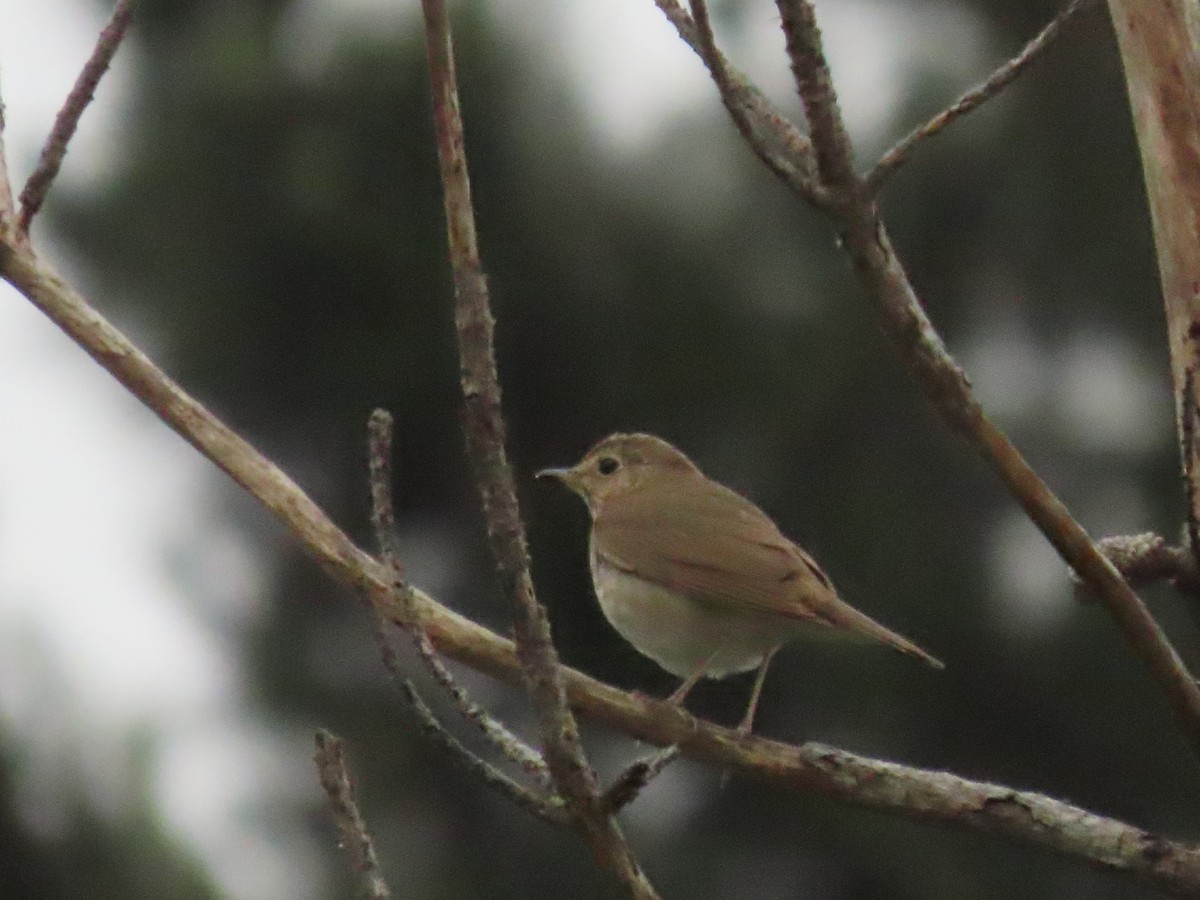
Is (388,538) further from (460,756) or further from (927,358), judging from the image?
(927,358)

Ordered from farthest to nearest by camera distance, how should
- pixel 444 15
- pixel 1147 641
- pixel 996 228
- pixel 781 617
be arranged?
pixel 996 228 < pixel 781 617 < pixel 1147 641 < pixel 444 15

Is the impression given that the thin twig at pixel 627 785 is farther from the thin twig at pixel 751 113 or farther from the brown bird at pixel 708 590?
the brown bird at pixel 708 590

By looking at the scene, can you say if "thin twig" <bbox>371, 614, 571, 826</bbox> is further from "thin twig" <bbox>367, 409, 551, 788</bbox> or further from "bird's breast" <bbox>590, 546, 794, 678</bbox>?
"bird's breast" <bbox>590, 546, 794, 678</bbox>


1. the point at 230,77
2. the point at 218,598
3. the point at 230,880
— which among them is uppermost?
the point at 230,77

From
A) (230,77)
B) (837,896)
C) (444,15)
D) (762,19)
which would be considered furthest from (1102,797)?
(444,15)

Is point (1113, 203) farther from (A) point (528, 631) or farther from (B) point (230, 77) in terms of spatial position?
(A) point (528, 631)

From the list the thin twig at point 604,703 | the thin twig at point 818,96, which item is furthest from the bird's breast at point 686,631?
the thin twig at point 818,96

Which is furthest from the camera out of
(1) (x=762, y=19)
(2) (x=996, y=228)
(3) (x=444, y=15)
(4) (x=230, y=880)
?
(2) (x=996, y=228)
